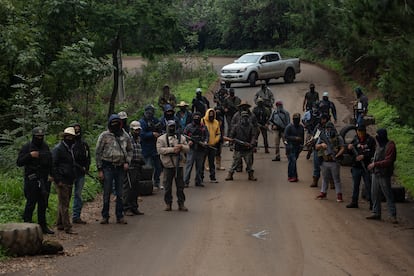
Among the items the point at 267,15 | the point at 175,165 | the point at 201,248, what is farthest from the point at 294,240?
the point at 267,15

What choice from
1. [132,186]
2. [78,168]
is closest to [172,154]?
[132,186]

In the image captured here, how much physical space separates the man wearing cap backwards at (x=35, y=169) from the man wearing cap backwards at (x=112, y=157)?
130cm

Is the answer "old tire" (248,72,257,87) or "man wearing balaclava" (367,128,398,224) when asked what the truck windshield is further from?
"man wearing balaclava" (367,128,398,224)

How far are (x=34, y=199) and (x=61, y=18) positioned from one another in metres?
12.0

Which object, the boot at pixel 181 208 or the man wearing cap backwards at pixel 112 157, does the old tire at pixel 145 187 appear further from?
the man wearing cap backwards at pixel 112 157

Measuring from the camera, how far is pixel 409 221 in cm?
1532

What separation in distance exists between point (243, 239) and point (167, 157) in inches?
116

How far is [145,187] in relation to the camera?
1741 centimetres

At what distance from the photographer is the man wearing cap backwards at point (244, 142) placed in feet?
62.5

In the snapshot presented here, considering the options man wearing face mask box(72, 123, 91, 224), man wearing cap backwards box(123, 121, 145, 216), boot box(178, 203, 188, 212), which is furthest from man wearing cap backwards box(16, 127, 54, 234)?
boot box(178, 203, 188, 212)

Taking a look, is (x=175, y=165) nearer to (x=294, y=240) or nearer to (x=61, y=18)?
(x=294, y=240)

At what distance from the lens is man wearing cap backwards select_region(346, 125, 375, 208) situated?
52.3 feet

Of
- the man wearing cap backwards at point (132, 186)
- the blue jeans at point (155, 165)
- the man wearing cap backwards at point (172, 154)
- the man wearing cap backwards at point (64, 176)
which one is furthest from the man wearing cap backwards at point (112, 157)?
the blue jeans at point (155, 165)

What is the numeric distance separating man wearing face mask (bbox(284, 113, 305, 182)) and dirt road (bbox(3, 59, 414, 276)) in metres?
0.57
